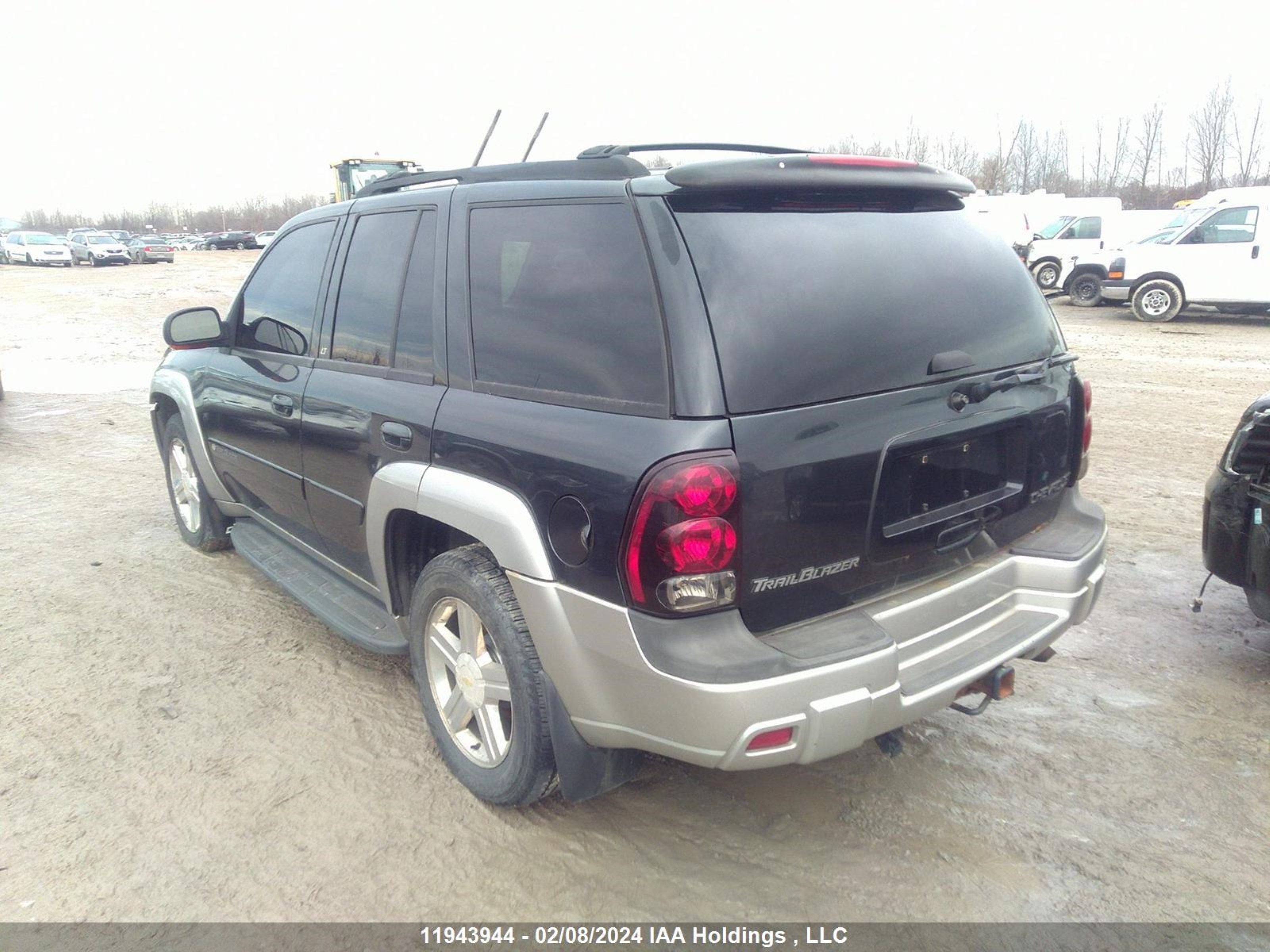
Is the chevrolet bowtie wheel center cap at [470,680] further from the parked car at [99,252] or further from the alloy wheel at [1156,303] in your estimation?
the parked car at [99,252]

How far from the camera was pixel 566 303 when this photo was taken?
259cm

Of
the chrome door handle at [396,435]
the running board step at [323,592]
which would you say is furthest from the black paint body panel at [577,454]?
the running board step at [323,592]

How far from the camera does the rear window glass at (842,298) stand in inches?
91.3

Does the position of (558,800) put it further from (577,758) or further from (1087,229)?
Answer: (1087,229)

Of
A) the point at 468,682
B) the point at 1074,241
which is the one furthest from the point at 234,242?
the point at 468,682

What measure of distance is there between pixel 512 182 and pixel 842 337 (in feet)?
3.91

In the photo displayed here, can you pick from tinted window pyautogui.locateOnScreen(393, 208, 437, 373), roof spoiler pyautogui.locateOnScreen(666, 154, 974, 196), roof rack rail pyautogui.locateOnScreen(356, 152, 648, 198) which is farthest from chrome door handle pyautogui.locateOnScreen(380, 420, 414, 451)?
roof spoiler pyautogui.locateOnScreen(666, 154, 974, 196)

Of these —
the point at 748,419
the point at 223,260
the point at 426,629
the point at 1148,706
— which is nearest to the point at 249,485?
the point at 426,629

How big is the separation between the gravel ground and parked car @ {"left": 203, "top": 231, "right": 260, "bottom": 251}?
177ft

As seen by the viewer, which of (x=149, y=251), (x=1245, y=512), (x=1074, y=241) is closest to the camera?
(x=1245, y=512)

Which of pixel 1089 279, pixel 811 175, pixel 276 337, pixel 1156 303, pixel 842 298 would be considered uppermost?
pixel 811 175

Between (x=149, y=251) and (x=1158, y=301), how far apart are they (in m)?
44.0

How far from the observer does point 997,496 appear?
111 inches

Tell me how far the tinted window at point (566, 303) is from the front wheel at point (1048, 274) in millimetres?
22040
